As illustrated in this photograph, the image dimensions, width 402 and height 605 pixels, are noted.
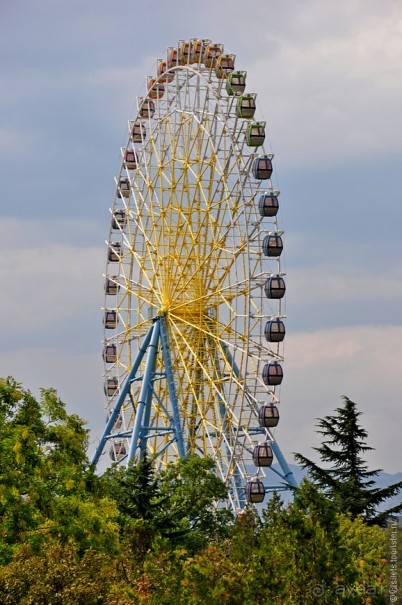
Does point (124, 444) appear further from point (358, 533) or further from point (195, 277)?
point (358, 533)

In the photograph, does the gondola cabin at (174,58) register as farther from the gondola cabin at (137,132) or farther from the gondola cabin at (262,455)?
the gondola cabin at (262,455)

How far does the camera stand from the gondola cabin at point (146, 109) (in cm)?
7775

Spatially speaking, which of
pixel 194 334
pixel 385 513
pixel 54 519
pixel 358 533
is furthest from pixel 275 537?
pixel 194 334

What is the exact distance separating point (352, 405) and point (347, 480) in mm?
3405

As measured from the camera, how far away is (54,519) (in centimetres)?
4288

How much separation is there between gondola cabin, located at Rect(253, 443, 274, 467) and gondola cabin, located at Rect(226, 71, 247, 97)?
16.6 metres

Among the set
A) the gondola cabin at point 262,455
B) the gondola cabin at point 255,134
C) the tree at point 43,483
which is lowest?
the tree at point 43,483

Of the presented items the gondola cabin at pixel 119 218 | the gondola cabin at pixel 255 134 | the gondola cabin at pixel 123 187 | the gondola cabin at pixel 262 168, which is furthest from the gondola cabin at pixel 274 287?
the gondola cabin at pixel 123 187

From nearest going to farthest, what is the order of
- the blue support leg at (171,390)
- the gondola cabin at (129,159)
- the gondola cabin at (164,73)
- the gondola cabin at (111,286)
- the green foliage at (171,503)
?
the green foliage at (171,503)
the blue support leg at (171,390)
the gondola cabin at (164,73)
the gondola cabin at (129,159)
the gondola cabin at (111,286)

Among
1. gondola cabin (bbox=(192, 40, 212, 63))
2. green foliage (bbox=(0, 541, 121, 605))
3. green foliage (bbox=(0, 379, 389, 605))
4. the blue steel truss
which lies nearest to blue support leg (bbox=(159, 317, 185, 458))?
the blue steel truss

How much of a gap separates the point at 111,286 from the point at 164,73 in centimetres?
1215

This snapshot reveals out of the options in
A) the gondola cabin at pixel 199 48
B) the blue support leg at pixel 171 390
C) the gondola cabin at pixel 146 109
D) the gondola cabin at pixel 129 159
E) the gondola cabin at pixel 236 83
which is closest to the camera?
the gondola cabin at pixel 236 83

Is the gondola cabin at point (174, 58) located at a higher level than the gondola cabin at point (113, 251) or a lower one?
higher

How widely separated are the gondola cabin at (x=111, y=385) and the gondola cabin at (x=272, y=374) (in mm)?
15559
